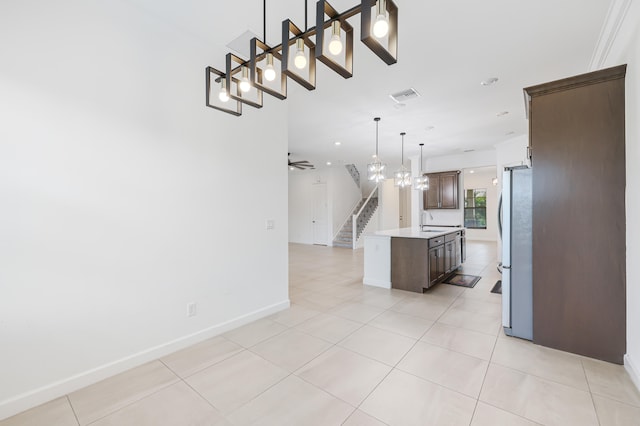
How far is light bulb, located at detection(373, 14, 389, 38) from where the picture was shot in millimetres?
1255

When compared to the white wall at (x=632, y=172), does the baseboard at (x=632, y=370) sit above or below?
below

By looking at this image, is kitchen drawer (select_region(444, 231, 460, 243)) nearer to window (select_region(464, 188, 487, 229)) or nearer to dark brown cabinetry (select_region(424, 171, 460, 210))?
dark brown cabinetry (select_region(424, 171, 460, 210))

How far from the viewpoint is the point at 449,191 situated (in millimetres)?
8312

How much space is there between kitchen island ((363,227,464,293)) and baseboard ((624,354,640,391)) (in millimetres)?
2174

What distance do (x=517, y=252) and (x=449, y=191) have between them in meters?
5.98

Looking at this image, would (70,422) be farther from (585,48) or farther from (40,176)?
(585,48)

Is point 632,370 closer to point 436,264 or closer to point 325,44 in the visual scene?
point 436,264

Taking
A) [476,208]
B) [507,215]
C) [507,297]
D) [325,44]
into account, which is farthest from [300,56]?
[476,208]

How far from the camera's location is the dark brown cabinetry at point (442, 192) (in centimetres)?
825

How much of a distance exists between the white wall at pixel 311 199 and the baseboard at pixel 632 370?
315 inches

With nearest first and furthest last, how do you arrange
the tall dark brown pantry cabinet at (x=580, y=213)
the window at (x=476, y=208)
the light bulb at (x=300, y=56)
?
the light bulb at (x=300, y=56)
the tall dark brown pantry cabinet at (x=580, y=213)
the window at (x=476, y=208)

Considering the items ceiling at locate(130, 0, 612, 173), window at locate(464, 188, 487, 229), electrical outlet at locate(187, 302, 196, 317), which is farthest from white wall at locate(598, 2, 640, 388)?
window at locate(464, 188, 487, 229)

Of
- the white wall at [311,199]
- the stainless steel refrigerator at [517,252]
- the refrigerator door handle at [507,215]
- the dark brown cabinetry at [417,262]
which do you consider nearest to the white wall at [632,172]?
the stainless steel refrigerator at [517,252]

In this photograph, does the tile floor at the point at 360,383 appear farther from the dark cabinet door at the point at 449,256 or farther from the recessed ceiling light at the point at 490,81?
the recessed ceiling light at the point at 490,81
